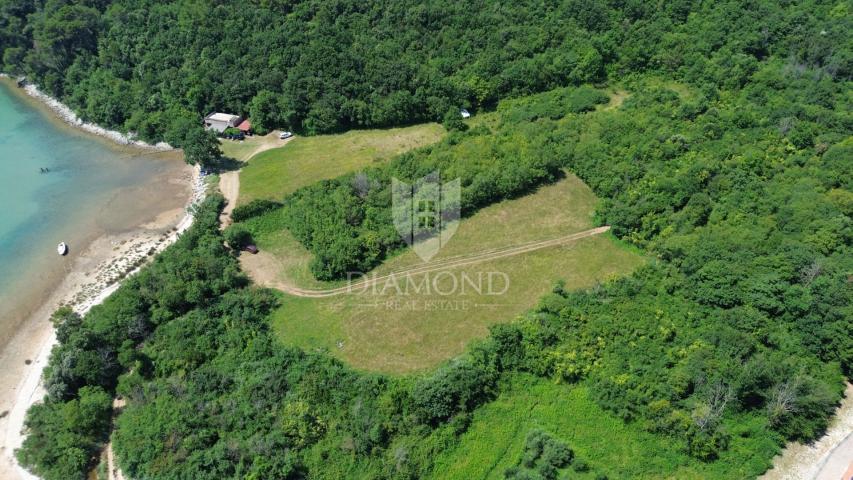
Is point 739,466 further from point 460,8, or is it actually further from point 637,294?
point 460,8

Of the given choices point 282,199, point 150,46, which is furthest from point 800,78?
point 150,46

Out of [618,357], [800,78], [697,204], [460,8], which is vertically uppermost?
[460,8]

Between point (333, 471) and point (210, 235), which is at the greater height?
point (210, 235)

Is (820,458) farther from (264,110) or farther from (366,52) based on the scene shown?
(264,110)

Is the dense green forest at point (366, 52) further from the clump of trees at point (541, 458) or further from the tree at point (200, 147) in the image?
the clump of trees at point (541, 458)

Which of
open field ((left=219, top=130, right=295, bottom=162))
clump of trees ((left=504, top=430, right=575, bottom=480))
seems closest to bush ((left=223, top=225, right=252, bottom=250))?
open field ((left=219, top=130, right=295, bottom=162))

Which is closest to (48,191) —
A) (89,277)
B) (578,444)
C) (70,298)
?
(89,277)

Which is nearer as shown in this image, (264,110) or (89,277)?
(89,277)
